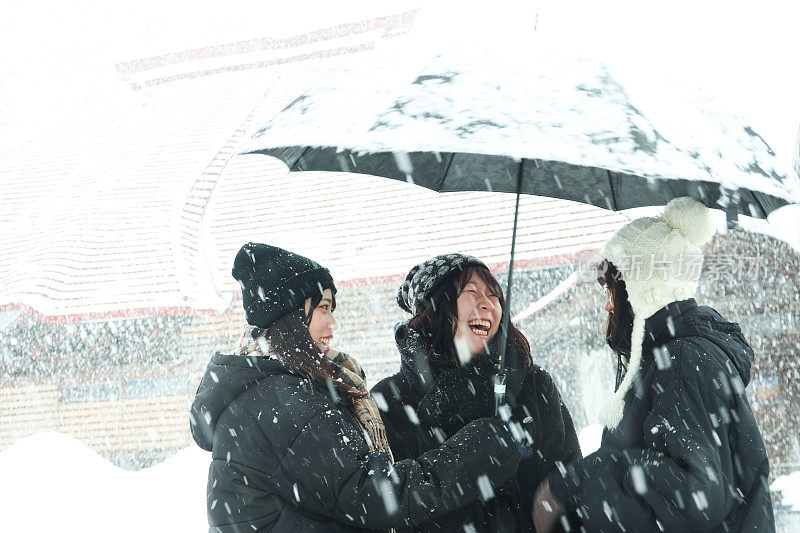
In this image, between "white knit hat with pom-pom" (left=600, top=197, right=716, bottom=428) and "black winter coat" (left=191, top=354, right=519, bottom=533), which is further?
"white knit hat with pom-pom" (left=600, top=197, right=716, bottom=428)

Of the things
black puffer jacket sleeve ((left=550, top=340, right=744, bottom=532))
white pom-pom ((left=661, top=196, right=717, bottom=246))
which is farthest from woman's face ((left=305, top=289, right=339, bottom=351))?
white pom-pom ((left=661, top=196, right=717, bottom=246))

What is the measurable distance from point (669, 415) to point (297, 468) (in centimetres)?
81

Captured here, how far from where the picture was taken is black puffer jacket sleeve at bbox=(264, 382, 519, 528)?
1486 mm

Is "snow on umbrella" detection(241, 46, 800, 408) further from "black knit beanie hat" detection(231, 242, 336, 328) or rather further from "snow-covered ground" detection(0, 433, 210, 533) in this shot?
"snow-covered ground" detection(0, 433, 210, 533)

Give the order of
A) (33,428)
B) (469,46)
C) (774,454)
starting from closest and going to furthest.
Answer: (469,46)
(774,454)
(33,428)

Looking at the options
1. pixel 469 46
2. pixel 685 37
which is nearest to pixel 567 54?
pixel 469 46

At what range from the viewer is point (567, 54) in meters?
1.60

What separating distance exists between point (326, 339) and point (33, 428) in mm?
7357

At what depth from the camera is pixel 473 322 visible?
6.73 ft

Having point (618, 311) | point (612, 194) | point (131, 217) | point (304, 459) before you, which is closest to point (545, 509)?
point (618, 311)

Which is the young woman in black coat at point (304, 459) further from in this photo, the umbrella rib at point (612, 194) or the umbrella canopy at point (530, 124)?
the umbrella rib at point (612, 194)

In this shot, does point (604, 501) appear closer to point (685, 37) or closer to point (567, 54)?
point (567, 54)

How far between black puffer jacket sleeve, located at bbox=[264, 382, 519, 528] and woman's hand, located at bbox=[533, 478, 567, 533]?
24cm

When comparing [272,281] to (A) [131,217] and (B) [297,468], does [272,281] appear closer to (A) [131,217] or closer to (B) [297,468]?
(B) [297,468]
